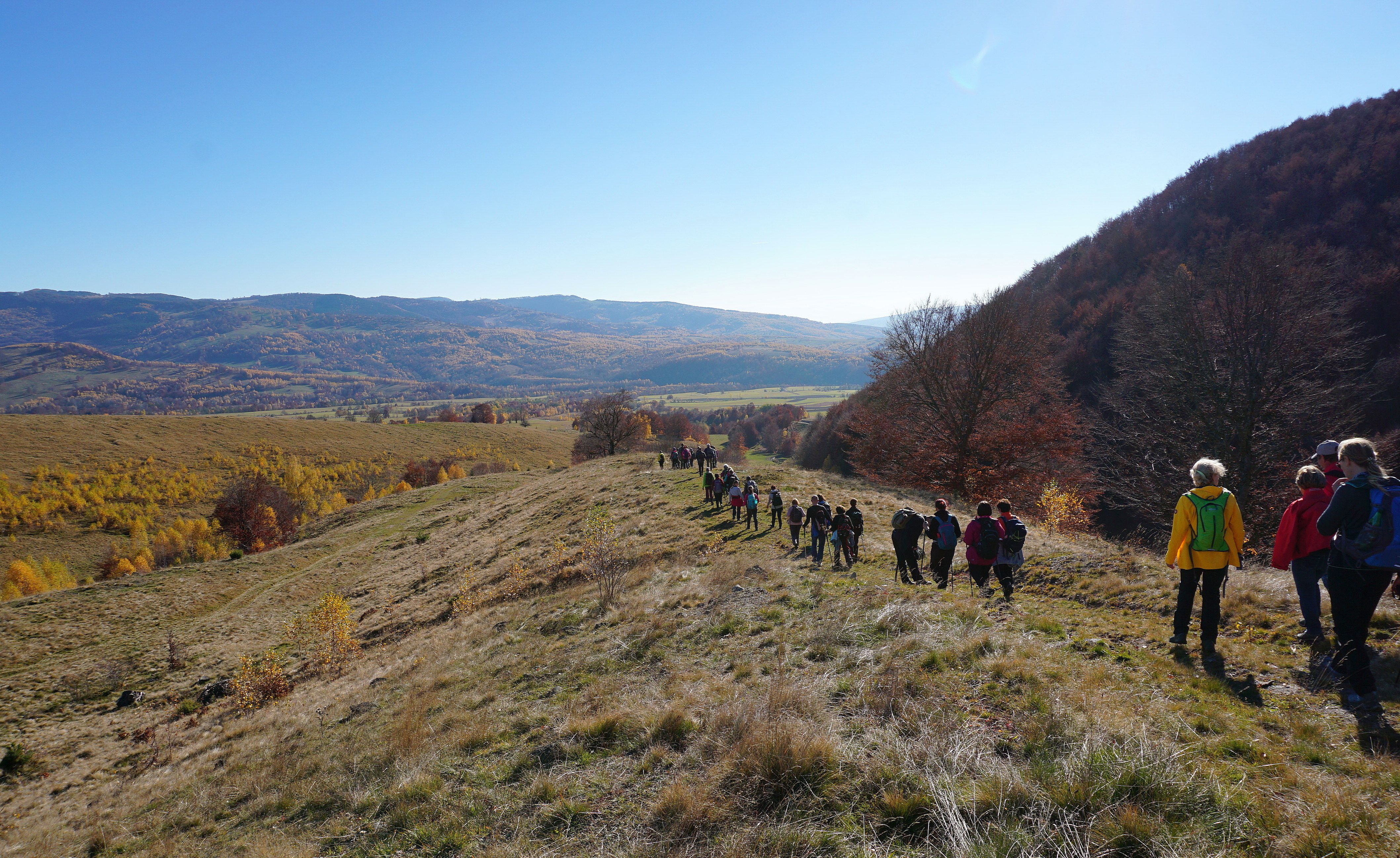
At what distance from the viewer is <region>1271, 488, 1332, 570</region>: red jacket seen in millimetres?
6004

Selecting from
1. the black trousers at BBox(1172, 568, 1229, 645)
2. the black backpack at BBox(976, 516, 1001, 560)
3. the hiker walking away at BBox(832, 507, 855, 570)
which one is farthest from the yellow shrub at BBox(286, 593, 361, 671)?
the black trousers at BBox(1172, 568, 1229, 645)

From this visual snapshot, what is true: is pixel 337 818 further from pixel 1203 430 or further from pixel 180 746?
pixel 1203 430

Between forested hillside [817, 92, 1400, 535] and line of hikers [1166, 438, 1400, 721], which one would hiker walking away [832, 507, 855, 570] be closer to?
line of hikers [1166, 438, 1400, 721]

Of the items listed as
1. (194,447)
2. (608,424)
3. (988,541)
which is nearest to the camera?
(988,541)

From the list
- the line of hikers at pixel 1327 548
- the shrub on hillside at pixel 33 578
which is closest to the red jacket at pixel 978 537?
the line of hikers at pixel 1327 548

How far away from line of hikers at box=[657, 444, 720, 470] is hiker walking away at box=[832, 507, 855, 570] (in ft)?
49.8

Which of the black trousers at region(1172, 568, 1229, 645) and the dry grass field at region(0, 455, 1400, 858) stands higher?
the black trousers at region(1172, 568, 1229, 645)

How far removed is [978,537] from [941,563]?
60.9 inches

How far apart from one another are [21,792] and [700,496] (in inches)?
907

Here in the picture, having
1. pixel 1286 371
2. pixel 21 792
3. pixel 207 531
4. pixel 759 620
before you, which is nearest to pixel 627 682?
pixel 759 620

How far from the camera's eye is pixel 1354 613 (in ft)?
17.0

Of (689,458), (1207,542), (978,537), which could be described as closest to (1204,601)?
(1207,542)

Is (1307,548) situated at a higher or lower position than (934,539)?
higher

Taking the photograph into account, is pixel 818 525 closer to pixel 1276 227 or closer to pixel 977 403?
pixel 977 403
